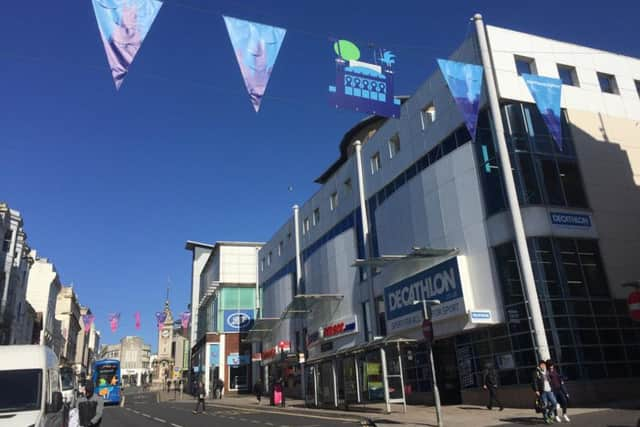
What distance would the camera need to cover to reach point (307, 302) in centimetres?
3731

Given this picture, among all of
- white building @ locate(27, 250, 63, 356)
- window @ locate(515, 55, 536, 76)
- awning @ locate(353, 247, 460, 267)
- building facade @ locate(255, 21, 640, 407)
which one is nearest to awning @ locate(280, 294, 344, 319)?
building facade @ locate(255, 21, 640, 407)

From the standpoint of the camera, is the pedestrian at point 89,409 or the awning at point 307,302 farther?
the awning at point 307,302

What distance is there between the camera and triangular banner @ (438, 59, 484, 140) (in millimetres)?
18500

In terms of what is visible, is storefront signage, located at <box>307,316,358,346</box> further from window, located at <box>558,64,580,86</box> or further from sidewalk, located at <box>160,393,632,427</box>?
window, located at <box>558,64,580,86</box>

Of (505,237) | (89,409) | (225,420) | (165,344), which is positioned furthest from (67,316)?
(89,409)

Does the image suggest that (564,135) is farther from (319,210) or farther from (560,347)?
(319,210)

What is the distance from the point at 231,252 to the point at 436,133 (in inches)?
1654

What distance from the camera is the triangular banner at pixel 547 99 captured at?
65.2 ft

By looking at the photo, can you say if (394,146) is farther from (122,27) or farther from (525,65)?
(122,27)

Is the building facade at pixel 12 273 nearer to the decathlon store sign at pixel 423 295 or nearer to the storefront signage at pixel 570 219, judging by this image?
the decathlon store sign at pixel 423 295

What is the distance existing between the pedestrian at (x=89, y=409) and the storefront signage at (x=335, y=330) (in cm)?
2296

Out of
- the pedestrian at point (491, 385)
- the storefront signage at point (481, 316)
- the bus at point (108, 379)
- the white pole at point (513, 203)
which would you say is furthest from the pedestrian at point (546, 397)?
the bus at point (108, 379)

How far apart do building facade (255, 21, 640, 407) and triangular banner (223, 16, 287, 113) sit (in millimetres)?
11362

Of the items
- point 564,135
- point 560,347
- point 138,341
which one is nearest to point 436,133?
point 564,135
